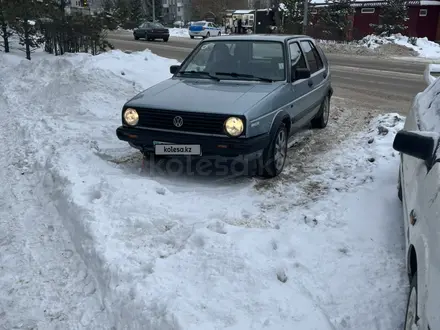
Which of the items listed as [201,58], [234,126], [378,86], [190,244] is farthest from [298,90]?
Result: [378,86]

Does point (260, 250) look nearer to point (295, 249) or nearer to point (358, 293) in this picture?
point (295, 249)

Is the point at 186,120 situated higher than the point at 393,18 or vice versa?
the point at 393,18

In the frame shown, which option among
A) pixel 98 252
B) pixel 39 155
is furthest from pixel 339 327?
pixel 39 155

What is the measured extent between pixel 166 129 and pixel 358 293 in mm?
2806

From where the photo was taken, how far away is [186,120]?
5.02m

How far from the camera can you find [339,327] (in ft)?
9.78

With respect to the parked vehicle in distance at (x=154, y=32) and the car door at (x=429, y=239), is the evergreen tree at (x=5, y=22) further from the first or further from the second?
the parked vehicle in distance at (x=154, y=32)

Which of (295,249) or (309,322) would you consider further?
(295,249)

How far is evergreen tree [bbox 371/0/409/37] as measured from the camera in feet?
99.7

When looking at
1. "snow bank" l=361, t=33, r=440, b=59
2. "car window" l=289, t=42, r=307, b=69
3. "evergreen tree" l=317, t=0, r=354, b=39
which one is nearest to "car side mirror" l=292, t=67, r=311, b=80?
"car window" l=289, t=42, r=307, b=69

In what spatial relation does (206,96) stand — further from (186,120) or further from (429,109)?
(429,109)

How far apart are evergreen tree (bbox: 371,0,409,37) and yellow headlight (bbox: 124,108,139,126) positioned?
29.7m

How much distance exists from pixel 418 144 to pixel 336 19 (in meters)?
31.4

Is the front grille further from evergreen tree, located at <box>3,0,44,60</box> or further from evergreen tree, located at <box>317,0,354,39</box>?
evergreen tree, located at <box>317,0,354,39</box>
